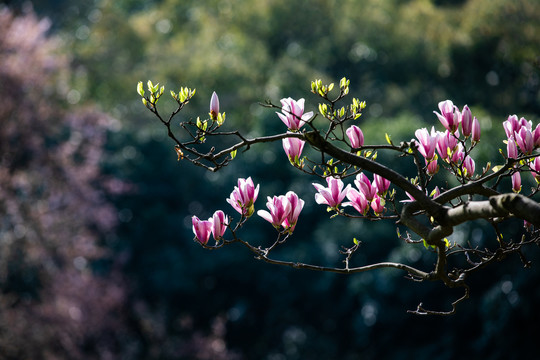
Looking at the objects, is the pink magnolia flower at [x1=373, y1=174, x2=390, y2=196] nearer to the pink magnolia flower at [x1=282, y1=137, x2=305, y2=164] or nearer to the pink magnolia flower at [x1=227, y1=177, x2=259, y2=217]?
the pink magnolia flower at [x1=282, y1=137, x2=305, y2=164]

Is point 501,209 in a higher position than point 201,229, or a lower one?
lower

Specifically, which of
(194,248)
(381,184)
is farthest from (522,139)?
(194,248)

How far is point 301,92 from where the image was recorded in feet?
38.9

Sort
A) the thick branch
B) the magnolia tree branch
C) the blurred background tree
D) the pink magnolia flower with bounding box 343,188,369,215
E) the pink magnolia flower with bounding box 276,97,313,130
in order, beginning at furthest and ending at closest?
the blurred background tree → the pink magnolia flower with bounding box 343,188,369,215 → the pink magnolia flower with bounding box 276,97,313,130 → the magnolia tree branch → the thick branch

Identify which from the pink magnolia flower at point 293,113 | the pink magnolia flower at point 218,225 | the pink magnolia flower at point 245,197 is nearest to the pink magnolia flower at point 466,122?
the pink magnolia flower at point 293,113

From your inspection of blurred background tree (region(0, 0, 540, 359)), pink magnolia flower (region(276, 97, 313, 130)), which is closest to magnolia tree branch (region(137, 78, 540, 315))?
pink magnolia flower (region(276, 97, 313, 130))

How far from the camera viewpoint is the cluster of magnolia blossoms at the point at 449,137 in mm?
1822

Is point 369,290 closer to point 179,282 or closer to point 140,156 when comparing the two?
point 179,282

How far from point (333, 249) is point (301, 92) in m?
4.47

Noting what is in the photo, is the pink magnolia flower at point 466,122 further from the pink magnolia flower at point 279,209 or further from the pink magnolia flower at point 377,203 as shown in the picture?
the pink magnolia flower at point 279,209

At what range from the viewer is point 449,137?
1893mm

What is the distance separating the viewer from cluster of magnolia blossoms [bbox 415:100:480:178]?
1.82 meters

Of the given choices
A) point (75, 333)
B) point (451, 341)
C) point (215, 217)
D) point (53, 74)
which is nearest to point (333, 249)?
point (451, 341)

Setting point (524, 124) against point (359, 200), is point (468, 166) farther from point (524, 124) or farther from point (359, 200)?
point (359, 200)
